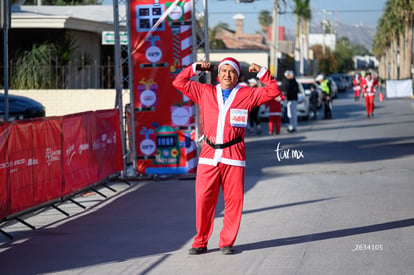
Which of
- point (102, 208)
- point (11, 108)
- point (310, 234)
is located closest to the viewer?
point (310, 234)

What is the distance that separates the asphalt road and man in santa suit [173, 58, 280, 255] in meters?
0.31

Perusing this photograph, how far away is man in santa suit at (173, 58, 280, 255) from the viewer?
805cm

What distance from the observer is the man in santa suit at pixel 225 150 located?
26.4 ft

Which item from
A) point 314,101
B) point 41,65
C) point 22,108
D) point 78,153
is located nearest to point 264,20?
point 314,101

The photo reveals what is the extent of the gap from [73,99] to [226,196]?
17.4m

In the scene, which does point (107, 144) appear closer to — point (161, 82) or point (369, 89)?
point (161, 82)

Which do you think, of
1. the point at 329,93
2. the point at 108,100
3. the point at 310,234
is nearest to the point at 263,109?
the point at 329,93

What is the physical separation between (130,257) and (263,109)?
75.5 ft

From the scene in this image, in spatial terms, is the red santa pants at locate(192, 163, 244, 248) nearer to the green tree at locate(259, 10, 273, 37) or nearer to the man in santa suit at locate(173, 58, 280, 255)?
the man in santa suit at locate(173, 58, 280, 255)

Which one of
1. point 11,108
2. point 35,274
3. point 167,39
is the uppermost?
point 167,39

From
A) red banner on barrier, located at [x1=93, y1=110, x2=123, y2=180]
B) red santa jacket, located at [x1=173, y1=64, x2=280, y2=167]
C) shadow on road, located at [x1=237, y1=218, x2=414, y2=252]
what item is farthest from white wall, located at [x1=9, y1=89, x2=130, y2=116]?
red santa jacket, located at [x1=173, y1=64, x2=280, y2=167]

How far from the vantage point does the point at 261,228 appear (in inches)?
378

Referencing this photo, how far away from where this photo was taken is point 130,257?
8141 millimetres

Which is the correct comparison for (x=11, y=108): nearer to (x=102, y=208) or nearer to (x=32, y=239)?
(x=102, y=208)
